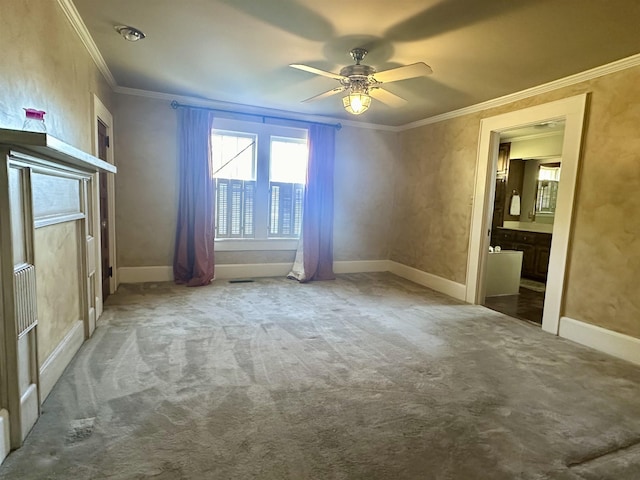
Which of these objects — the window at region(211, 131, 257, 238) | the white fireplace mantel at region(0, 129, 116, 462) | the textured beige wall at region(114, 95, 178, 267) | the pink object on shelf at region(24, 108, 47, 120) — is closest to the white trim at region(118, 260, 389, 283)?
the textured beige wall at region(114, 95, 178, 267)

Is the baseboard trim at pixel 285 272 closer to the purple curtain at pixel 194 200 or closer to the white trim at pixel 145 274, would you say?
the white trim at pixel 145 274

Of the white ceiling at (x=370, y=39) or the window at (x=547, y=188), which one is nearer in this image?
the white ceiling at (x=370, y=39)

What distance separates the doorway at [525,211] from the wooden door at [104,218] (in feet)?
16.0

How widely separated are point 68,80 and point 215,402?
2511 millimetres

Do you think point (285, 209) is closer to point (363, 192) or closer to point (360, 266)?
point (363, 192)

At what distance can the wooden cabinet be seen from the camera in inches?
229

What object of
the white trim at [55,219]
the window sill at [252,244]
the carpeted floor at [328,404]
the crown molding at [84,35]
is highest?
the crown molding at [84,35]

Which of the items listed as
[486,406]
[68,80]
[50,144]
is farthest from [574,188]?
[68,80]

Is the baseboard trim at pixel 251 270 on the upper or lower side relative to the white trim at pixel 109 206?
lower

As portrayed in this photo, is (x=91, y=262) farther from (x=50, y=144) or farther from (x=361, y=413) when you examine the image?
(x=361, y=413)

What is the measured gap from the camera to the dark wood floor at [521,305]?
4.16 meters

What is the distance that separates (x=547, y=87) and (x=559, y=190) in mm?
1064

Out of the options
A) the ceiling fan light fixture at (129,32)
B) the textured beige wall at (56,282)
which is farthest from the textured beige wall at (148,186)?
the textured beige wall at (56,282)

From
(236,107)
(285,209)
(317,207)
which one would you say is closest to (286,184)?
(285,209)
